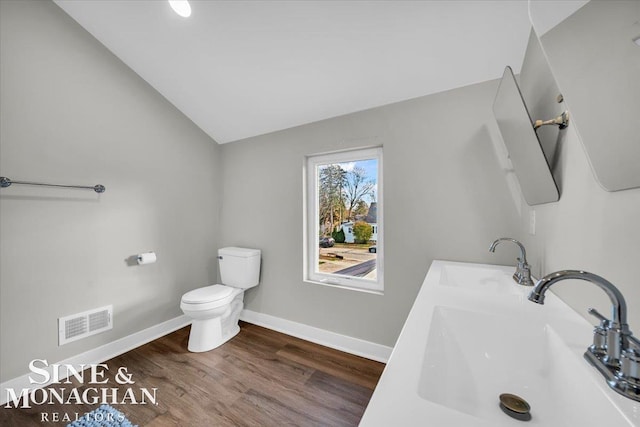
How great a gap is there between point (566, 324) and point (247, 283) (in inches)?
87.4

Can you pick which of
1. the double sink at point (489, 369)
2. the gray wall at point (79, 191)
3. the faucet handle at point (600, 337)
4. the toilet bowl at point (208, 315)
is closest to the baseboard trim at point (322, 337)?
the toilet bowl at point (208, 315)

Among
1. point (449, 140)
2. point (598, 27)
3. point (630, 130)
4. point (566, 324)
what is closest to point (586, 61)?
point (598, 27)

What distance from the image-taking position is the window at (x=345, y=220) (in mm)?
2049

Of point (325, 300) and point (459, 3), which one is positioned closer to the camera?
point (459, 3)

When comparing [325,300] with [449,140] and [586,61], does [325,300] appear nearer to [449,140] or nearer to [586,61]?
[449,140]

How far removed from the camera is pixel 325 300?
216cm

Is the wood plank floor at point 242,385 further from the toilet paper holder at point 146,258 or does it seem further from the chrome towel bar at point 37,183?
the chrome towel bar at point 37,183

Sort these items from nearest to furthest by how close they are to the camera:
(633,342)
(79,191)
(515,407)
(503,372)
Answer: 1. (633,342)
2. (515,407)
3. (503,372)
4. (79,191)

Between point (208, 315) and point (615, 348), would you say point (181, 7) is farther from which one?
point (615, 348)

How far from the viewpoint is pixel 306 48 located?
63.6 inches


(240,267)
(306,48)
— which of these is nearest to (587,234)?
(306,48)

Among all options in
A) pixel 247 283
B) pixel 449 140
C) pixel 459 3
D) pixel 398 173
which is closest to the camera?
pixel 459 3

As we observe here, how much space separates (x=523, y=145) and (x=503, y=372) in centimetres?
97

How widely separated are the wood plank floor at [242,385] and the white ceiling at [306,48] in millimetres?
1960
